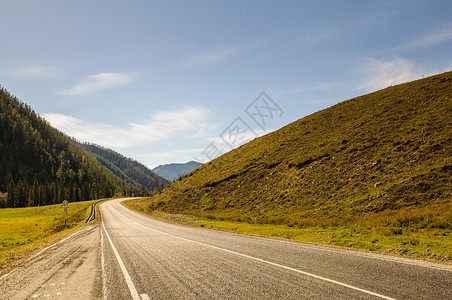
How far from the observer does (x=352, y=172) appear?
27.2m

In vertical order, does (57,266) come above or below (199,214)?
above

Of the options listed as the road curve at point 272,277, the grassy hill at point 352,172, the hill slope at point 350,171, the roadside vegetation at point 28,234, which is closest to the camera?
the road curve at point 272,277

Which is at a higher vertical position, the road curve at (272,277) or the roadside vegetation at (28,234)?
the road curve at (272,277)

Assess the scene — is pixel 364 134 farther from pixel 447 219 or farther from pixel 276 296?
pixel 276 296

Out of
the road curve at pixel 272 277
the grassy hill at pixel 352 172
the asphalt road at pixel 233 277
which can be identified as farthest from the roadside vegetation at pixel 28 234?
the grassy hill at pixel 352 172

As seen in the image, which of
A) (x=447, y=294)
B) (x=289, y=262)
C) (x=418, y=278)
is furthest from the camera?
(x=289, y=262)

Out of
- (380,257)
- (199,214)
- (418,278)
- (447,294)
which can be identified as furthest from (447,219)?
(199,214)

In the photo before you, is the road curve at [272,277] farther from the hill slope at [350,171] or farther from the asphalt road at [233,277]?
the hill slope at [350,171]

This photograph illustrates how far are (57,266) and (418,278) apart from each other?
11557 mm

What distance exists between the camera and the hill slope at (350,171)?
19219mm

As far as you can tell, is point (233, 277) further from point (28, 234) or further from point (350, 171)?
point (28, 234)

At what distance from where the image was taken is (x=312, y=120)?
2012 inches

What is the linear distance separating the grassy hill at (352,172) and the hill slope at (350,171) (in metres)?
0.09

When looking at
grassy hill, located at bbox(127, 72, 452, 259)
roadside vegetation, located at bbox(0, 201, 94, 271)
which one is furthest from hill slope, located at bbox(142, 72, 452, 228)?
roadside vegetation, located at bbox(0, 201, 94, 271)
